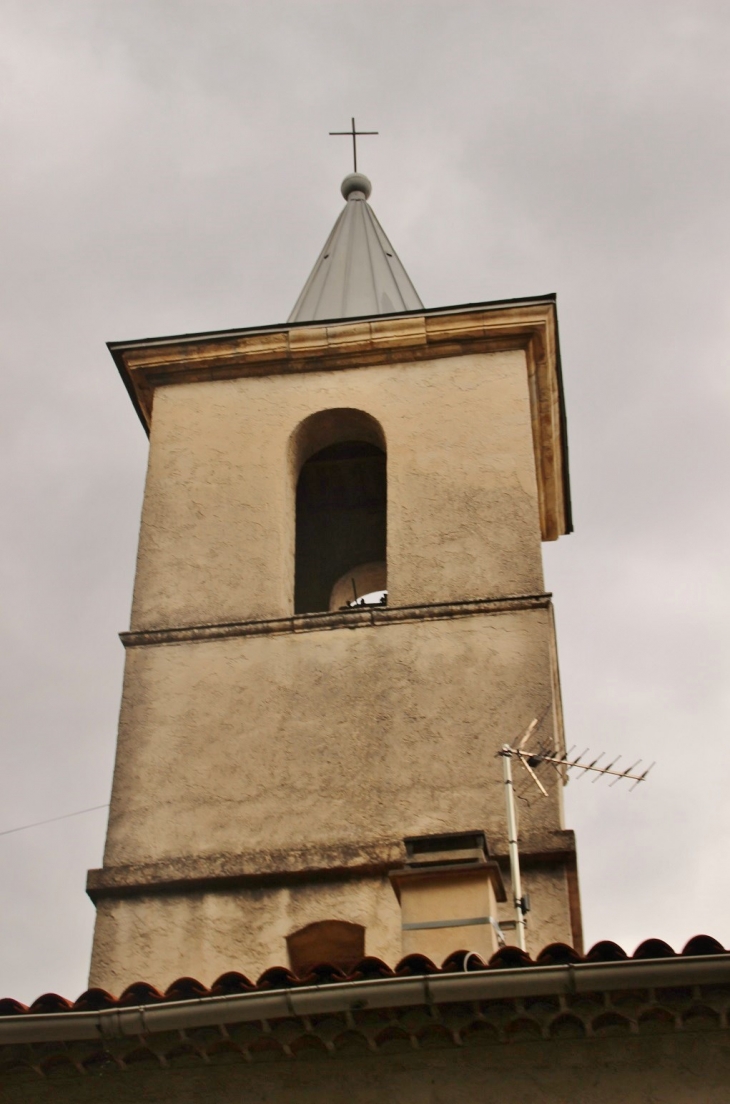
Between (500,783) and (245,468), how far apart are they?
4176mm

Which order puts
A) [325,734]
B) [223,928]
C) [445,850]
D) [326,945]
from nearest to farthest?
1. [445,850]
2. [223,928]
3. [326,945]
4. [325,734]

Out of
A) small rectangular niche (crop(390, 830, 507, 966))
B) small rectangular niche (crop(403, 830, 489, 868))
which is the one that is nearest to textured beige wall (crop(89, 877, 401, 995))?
small rectangular niche (crop(403, 830, 489, 868))

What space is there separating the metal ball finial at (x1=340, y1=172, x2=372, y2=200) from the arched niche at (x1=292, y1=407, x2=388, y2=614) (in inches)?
176

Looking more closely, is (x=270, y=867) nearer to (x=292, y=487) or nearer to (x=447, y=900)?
(x=447, y=900)

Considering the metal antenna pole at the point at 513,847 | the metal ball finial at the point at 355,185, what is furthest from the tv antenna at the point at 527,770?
the metal ball finial at the point at 355,185

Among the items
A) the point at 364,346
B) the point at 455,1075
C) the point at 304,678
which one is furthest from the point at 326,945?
the point at 364,346

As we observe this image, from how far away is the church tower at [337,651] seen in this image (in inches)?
477

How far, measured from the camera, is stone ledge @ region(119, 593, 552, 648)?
1379 cm

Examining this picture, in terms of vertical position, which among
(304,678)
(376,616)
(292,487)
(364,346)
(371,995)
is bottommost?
(371,995)

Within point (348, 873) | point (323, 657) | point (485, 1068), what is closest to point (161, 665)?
point (323, 657)

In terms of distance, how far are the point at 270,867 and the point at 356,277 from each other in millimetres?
7572

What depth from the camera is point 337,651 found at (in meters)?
13.7

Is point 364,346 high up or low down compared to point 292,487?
up

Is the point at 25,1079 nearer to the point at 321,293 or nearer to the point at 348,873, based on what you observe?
the point at 348,873
